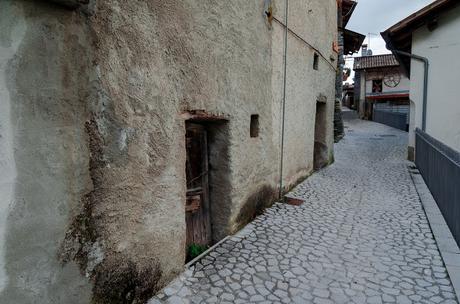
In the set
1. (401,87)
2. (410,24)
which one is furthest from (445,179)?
(401,87)

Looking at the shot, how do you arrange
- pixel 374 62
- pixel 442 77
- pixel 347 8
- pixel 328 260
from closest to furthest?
1. pixel 328 260
2. pixel 442 77
3. pixel 347 8
4. pixel 374 62

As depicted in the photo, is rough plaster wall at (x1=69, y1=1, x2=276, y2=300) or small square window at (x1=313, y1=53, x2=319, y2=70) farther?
small square window at (x1=313, y1=53, x2=319, y2=70)

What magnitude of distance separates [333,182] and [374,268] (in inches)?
159

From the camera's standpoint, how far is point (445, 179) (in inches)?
188

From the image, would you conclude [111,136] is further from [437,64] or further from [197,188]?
[437,64]

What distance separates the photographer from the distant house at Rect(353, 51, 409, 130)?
29.0m

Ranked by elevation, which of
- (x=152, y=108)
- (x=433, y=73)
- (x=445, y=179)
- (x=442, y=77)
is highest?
(x=433, y=73)

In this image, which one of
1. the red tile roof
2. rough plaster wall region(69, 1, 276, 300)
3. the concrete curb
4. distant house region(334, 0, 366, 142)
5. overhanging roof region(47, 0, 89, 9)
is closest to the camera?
overhanging roof region(47, 0, 89, 9)

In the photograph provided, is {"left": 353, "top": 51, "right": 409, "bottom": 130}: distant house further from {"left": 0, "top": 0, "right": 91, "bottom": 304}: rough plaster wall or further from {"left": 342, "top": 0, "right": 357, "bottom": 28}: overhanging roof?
{"left": 0, "top": 0, "right": 91, "bottom": 304}: rough plaster wall

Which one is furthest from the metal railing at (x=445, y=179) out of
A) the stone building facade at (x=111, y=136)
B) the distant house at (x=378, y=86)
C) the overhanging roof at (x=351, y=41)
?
the distant house at (x=378, y=86)

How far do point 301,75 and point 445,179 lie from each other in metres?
3.22

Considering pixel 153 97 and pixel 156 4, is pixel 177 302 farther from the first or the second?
pixel 156 4

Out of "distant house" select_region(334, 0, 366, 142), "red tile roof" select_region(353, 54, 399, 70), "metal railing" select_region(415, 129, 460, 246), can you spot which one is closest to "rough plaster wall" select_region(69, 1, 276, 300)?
"metal railing" select_region(415, 129, 460, 246)

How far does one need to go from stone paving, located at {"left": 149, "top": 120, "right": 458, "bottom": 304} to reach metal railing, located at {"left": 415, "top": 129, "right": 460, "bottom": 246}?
0.32 metres
